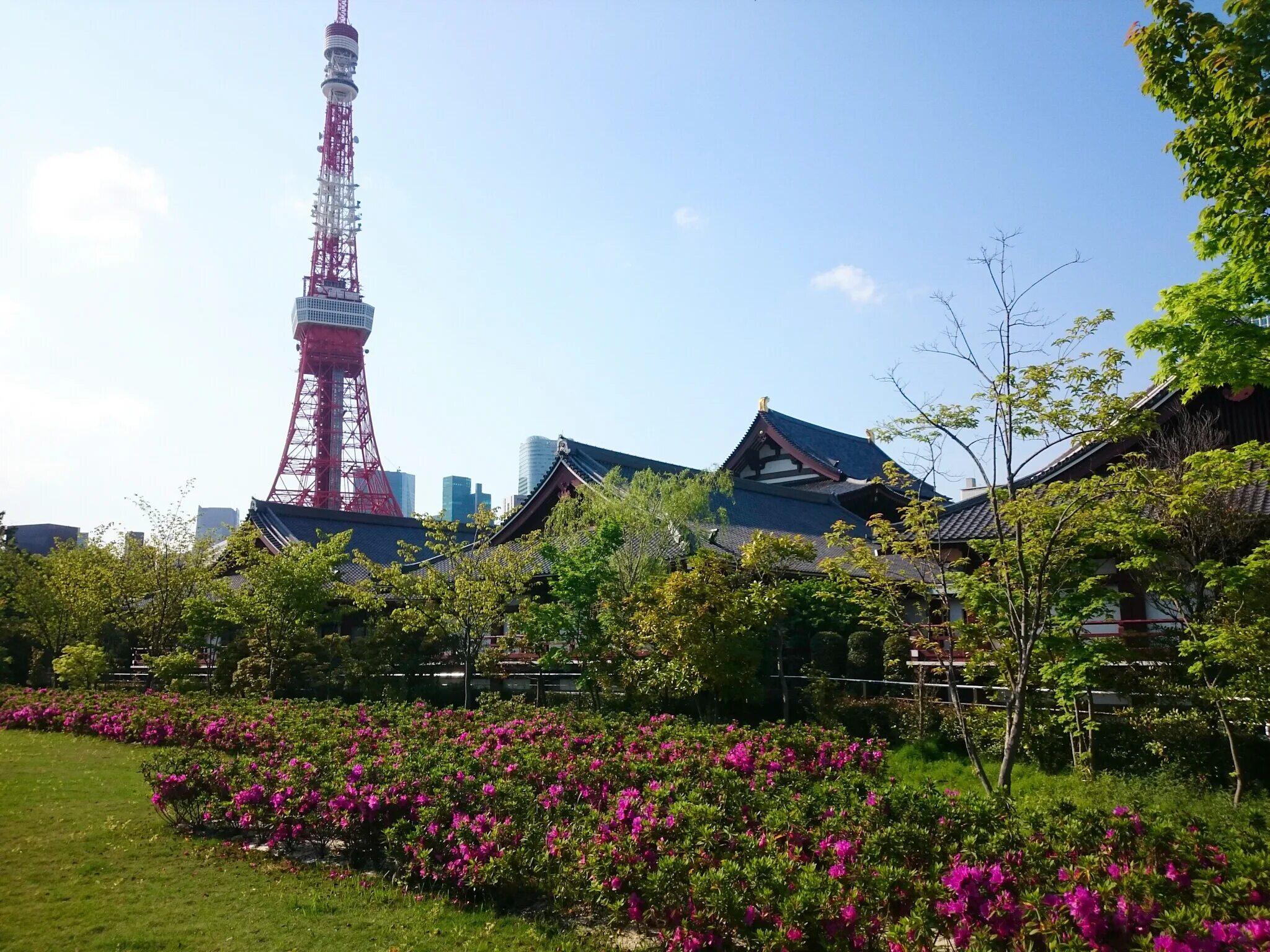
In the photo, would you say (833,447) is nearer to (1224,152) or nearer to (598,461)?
(598,461)

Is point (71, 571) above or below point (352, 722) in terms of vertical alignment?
above

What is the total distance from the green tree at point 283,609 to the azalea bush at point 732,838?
313 inches

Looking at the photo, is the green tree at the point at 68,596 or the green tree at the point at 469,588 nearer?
the green tree at the point at 469,588

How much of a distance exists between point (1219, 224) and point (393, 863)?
8176mm

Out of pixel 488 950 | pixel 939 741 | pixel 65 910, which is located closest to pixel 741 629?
pixel 939 741

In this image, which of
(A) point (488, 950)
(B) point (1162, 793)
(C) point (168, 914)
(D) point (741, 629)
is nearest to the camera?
(A) point (488, 950)

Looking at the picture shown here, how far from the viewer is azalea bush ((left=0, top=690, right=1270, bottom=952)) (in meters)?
4.18

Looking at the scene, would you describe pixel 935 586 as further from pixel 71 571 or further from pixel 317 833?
pixel 71 571

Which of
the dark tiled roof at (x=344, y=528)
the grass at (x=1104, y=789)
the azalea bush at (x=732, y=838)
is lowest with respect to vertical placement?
the grass at (x=1104, y=789)

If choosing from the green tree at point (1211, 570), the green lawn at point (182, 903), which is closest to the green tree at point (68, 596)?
the green lawn at point (182, 903)

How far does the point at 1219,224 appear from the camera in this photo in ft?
22.0

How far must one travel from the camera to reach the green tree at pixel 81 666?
19.5m

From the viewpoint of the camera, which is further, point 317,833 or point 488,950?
point 317,833

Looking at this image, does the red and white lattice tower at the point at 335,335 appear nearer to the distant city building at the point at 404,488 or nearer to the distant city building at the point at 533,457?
the distant city building at the point at 533,457
